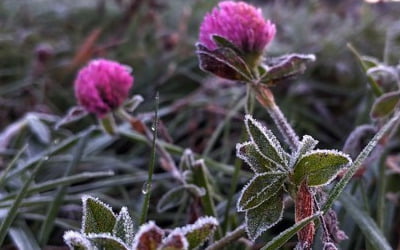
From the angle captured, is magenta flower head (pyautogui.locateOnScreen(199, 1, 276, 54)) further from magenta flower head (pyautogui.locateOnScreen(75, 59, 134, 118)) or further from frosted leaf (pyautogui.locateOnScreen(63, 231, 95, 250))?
frosted leaf (pyautogui.locateOnScreen(63, 231, 95, 250))

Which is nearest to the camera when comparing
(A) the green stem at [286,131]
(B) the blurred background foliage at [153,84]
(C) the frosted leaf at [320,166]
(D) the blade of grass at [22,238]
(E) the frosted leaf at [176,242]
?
(E) the frosted leaf at [176,242]

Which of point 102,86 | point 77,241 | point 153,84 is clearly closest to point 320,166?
point 77,241

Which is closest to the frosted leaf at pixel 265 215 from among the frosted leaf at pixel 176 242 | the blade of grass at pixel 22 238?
the frosted leaf at pixel 176 242

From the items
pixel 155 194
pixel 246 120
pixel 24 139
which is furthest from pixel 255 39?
pixel 24 139

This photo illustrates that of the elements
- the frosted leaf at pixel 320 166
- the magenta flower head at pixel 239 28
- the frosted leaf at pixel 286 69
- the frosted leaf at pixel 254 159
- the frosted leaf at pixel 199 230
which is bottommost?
the frosted leaf at pixel 320 166

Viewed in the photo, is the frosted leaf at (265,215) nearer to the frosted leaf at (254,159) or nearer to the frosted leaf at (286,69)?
the frosted leaf at (254,159)

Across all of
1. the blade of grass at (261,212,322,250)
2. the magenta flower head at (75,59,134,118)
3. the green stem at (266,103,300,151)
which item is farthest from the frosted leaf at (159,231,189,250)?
the magenta flower head at (75,59,134,118)

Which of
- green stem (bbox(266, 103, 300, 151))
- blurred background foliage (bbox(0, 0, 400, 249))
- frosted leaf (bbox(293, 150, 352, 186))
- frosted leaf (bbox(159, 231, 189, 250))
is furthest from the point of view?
blurred background foliage (bbox(0, 0, 400, 249))
